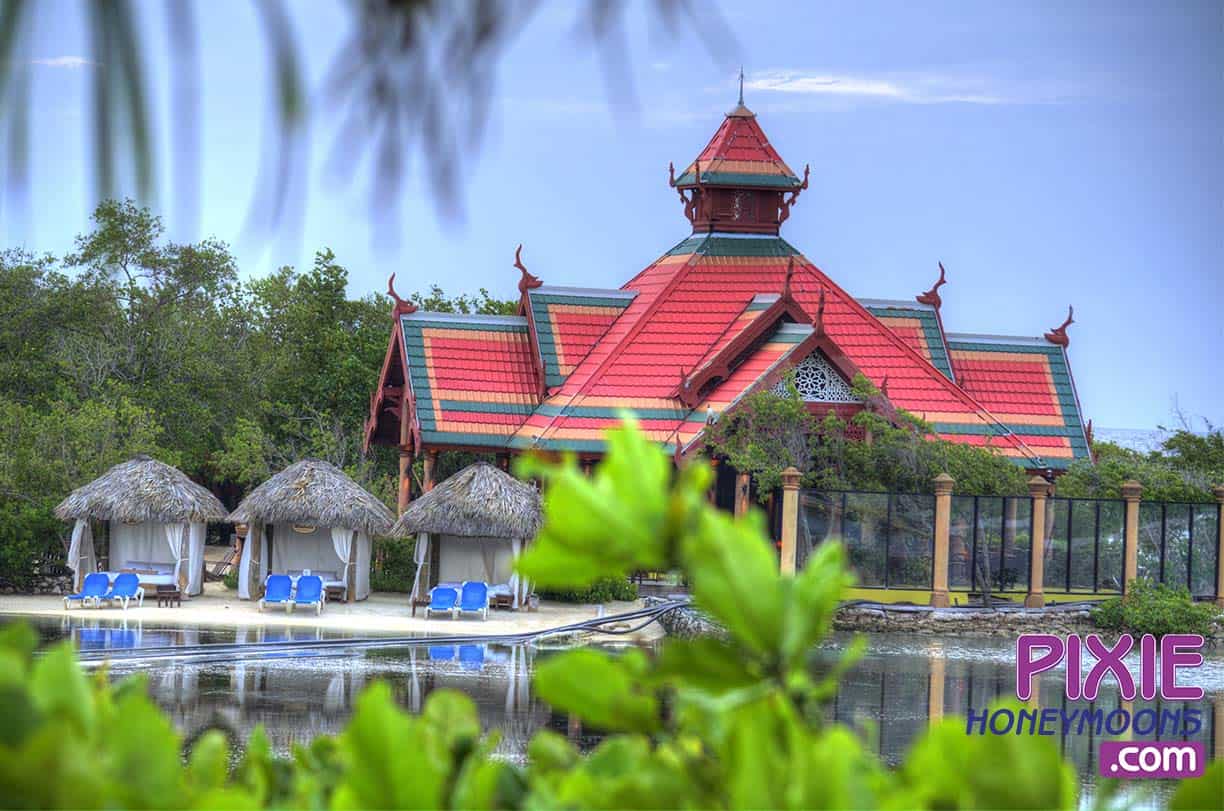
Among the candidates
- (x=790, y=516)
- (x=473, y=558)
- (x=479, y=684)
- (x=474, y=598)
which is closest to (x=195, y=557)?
(x=473, y=558)

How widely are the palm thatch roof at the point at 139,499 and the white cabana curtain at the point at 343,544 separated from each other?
169 cm

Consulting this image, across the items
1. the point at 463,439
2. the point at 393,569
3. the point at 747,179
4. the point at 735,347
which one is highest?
the point at 747,179

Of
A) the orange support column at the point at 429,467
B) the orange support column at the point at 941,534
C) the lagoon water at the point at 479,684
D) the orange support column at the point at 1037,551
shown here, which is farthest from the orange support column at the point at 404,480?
the orange support column at the point at 1037,551

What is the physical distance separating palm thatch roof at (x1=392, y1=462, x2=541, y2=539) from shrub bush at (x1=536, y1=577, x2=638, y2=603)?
1.14 m

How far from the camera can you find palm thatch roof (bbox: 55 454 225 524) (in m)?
22.2

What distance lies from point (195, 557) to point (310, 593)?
2.68 metres

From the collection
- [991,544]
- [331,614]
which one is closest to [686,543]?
[331,614]

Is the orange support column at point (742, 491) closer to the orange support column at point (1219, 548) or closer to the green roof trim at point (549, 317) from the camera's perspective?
the green roof trim at point (549, 317)

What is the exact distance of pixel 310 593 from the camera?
853 inches

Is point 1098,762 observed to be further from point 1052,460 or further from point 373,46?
Result: point 1052,460

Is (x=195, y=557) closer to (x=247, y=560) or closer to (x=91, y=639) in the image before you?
(x=247, y=560)

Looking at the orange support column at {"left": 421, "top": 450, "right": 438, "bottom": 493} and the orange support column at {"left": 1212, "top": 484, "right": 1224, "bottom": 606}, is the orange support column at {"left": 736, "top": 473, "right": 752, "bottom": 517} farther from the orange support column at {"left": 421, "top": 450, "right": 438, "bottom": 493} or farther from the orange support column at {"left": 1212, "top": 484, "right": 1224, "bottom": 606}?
the orange support column at {"left": 1212, "top": 484, "right": 1224, "bottom": 606}

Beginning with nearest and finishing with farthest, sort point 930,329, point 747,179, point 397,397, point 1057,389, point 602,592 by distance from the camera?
point 602,592 < point 397,397 < point 1057,389 < point 747,179 < point 930,329

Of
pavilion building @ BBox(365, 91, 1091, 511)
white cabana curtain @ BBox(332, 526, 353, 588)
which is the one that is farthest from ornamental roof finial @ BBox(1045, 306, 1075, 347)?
Answer: white cabana curtain @ BBox(332, 526, 353, 588)
